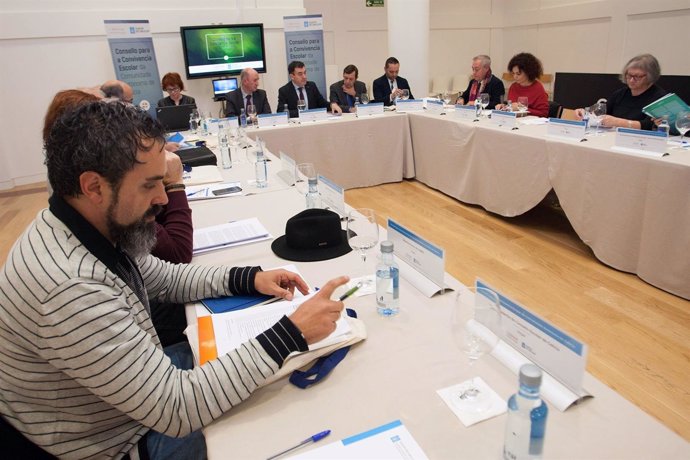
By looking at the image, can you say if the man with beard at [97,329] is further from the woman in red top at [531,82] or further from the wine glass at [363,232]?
the woman in red top at [531,82]

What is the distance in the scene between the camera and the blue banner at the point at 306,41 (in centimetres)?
691

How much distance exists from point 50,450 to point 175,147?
2852 mm

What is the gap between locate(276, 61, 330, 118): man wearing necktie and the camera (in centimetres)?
576

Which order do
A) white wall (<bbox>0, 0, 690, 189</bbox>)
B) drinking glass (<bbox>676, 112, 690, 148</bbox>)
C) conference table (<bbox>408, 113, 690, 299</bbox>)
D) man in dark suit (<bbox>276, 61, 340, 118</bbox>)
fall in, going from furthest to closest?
white wall (<bbox>0, 0, 690, 189</bbox>) < man in dark suit (<bbox>276, 61, 340, 118</bbox>) < drinking glass (<bbox>676, 112, 690, 148</bbox>) < conference table (<bbox>408, 113, 690, 299</bbox>)

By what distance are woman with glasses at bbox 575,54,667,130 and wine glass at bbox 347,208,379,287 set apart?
251cm

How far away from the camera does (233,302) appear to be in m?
1.43

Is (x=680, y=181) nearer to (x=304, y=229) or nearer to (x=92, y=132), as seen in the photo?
(x=304, y=229)

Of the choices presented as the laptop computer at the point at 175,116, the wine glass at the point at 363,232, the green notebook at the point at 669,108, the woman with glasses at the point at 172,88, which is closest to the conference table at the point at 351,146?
the laptop computer at the point at 175,116

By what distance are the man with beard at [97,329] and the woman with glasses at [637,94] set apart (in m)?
3.33

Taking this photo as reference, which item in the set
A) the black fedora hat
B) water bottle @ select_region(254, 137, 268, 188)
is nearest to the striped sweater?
the black fedora hat

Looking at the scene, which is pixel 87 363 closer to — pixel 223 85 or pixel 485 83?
pixel 485 83

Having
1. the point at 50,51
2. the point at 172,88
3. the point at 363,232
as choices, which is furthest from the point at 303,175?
the point at 50,51

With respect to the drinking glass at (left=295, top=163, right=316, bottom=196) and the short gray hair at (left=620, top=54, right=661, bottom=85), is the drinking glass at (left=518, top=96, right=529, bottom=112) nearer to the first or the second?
the short gray hair at (left=620, top=54, right=661, bottom=85)

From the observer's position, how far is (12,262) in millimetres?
945
